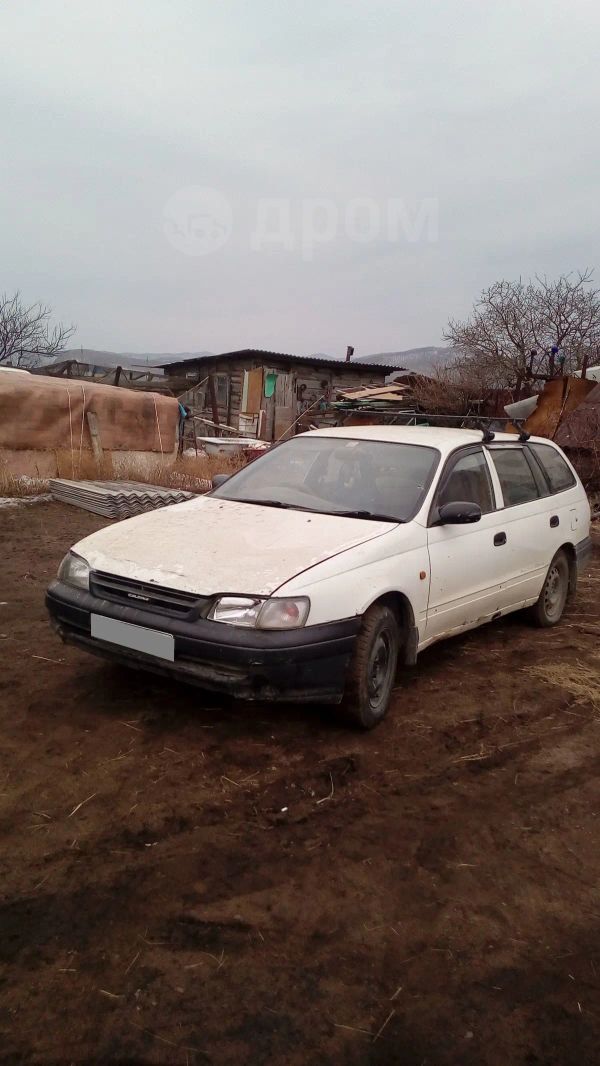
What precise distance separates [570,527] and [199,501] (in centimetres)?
293

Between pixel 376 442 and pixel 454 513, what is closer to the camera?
pixel 454 513

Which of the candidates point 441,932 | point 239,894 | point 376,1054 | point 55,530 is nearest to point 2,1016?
point 239,894

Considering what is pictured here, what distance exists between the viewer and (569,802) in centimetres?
284

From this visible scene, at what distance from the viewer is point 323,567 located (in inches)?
121

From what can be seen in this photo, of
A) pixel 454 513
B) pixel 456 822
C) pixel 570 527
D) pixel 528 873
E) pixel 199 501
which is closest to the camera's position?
pixel 528 873

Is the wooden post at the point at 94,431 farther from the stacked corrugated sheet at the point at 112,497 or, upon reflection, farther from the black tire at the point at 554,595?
the black tire at the point at 554,595

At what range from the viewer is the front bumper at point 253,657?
2.85 m

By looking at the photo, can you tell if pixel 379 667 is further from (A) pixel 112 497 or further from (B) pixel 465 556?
(A) pixel 112 497

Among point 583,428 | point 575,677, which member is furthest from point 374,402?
point 575,677

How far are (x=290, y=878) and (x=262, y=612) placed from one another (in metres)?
1.04

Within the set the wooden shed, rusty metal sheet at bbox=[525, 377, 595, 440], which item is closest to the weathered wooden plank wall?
the wooden shed

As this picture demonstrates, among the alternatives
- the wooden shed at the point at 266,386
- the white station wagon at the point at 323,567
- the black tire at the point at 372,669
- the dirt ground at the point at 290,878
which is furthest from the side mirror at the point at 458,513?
the wooden shed at the point at 266,386

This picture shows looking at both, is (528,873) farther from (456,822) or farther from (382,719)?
(382,719)

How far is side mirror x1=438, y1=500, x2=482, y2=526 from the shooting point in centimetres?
375
